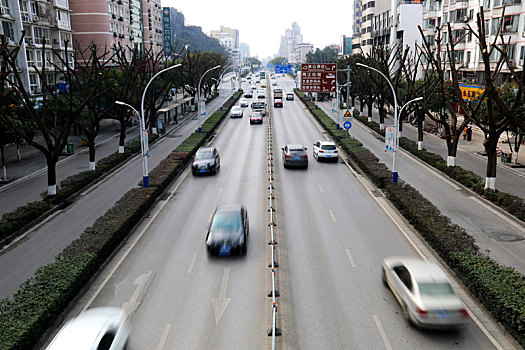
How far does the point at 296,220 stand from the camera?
24000mm

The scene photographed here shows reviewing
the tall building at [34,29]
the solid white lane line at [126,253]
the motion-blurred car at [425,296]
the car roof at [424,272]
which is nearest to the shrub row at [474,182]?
the car roof at [424,272]

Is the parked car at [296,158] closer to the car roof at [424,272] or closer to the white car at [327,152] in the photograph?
the white car at [327,152]

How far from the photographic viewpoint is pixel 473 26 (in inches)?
2307

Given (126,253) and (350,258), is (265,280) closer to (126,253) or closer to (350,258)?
(350,258)

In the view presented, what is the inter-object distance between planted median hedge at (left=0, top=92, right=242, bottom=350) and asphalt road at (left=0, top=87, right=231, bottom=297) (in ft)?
4.18

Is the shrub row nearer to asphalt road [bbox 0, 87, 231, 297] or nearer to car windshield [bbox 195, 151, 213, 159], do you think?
car windshield [bbox 195, 151, 213, 159]

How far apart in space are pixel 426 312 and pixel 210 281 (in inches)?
303

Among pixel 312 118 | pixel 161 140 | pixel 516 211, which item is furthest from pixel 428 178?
pixel 312 118

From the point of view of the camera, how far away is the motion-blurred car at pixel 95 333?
11062 millimetres

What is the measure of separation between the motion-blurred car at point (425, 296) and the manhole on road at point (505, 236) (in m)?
8.43

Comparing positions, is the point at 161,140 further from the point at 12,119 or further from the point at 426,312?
the point at 426,312

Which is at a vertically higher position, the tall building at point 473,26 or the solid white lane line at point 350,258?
the tall building at point 473,26

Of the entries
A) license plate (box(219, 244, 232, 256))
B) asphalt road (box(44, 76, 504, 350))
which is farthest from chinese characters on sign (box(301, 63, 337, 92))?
license plate (box(219, 244, 232, 256))

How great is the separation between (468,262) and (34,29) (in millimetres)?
57582
